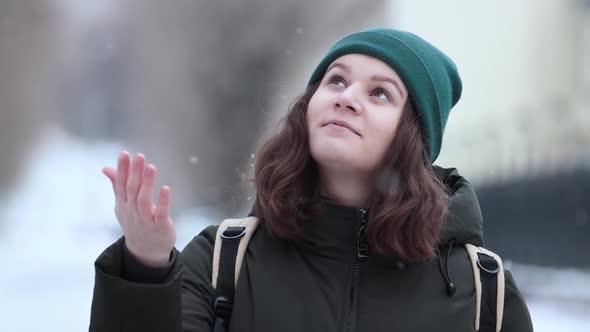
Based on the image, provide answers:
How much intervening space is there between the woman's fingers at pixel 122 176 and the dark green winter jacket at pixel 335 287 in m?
0.21

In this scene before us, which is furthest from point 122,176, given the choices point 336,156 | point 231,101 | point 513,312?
point 231,101

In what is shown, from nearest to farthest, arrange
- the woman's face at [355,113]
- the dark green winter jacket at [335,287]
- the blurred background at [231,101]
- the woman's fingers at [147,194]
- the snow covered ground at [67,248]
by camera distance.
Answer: the woman's fingers at [147,194] → the dark green winter jacket at [335,287] → the woman's face at [355,113] → the snow covered ground at [67,248] → the blurred background at [231,101]

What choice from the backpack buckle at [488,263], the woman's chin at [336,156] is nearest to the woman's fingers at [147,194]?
the woman's chin at [336,156]

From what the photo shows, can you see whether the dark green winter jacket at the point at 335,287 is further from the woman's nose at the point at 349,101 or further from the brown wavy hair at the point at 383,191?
the woman's nose at the point at 349,101

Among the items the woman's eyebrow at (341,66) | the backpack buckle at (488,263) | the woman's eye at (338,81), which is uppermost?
the woman's eyebrow at (341,66)

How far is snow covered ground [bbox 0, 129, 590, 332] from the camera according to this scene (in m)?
3.79

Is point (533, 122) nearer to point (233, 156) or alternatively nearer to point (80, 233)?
point (233, 156)

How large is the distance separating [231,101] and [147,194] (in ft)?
12.4

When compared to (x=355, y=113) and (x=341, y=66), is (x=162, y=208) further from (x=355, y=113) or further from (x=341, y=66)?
(x=341, y=66)

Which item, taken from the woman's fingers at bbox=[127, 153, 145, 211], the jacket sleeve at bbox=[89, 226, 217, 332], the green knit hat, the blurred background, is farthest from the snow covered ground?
the woman's fingers at bbox=[127, 153, 145, 211]

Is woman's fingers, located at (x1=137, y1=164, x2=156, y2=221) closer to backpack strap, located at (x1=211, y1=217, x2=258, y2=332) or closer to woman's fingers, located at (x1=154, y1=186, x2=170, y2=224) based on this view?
woman's fingers, located at (x1=154, y1=186, x2=170, y2=224)

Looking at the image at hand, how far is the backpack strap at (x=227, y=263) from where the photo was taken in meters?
1.31

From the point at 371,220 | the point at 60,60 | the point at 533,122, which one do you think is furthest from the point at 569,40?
the point at 371,220

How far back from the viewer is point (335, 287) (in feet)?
4.40
